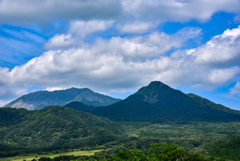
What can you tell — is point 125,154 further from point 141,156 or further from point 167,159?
point 167,159

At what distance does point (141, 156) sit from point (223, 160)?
131ft

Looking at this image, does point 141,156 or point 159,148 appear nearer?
point 141,156

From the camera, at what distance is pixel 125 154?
9756 centimetres

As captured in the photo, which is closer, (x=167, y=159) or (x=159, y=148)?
(x=167, y=159)

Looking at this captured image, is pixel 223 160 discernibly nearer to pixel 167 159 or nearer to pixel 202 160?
pixel 202 160

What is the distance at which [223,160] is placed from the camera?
86938mm

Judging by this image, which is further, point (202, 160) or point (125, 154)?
point (125, 154)

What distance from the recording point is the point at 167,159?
92188mm

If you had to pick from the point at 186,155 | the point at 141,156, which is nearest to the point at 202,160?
the point at 186,155

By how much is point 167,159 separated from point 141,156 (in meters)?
13.8

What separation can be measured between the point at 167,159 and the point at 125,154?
22317mm

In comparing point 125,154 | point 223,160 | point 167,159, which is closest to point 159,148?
point 167,159

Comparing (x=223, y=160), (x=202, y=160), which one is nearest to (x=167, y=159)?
(x=202, y=160)

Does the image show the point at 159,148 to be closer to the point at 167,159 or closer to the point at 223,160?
the point at 167,159
